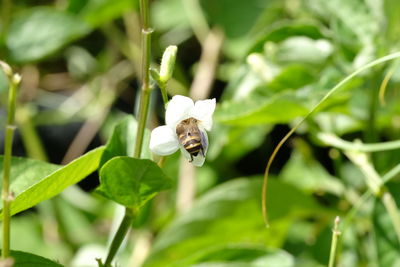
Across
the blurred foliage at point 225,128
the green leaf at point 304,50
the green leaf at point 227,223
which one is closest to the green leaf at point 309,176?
the blurred foliage at point 225,128

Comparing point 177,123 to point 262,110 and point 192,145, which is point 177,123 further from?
point 262,110

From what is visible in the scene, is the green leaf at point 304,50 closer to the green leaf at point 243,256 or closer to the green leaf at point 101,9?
the green leaf at point 243,256

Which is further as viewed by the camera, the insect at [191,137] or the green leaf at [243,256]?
the green leaf at [243,256]

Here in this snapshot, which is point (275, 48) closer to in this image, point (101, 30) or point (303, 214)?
point (303, 214)

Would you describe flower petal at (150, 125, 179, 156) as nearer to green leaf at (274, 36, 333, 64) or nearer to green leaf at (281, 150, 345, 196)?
green leaf at (274, 36, 333, 64)

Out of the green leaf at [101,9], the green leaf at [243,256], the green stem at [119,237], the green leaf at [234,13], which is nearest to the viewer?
the green stem at [119,237]

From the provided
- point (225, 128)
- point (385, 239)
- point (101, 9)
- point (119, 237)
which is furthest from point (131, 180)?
point (101, 9)
